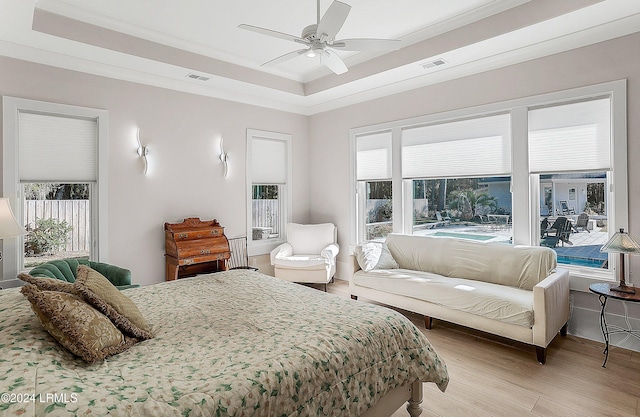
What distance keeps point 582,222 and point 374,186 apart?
2.61 meters

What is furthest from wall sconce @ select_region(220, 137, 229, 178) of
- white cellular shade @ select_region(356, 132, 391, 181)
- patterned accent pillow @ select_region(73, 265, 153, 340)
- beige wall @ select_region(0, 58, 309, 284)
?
patterned accent pillow @ select_region(73, 265, 153, 340)

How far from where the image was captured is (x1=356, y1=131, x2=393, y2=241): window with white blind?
5.12m

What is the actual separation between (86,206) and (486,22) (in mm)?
4560

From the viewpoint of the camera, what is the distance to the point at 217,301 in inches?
91.7

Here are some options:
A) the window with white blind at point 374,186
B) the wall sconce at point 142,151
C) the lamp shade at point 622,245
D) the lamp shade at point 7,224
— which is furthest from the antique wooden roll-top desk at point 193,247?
the lamp shade at point 622,245

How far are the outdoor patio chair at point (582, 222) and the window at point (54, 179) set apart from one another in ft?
16.4

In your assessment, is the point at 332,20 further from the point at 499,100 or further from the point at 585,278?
the point at 585,278

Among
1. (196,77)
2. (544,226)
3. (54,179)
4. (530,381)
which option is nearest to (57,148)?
(54,179)

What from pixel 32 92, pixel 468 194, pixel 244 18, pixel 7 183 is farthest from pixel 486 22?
pixel 7 183

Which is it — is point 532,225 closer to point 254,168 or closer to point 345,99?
point 345,99

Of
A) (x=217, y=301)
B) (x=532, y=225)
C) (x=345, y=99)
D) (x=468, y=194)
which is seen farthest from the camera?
(x=345, y=99)

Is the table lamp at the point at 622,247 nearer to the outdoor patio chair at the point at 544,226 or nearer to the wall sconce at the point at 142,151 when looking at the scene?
the outdoor patio chair at the point at 544,226

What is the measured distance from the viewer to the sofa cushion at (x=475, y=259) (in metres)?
3.45

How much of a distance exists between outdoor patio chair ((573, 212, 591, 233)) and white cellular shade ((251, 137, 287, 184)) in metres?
3.91
